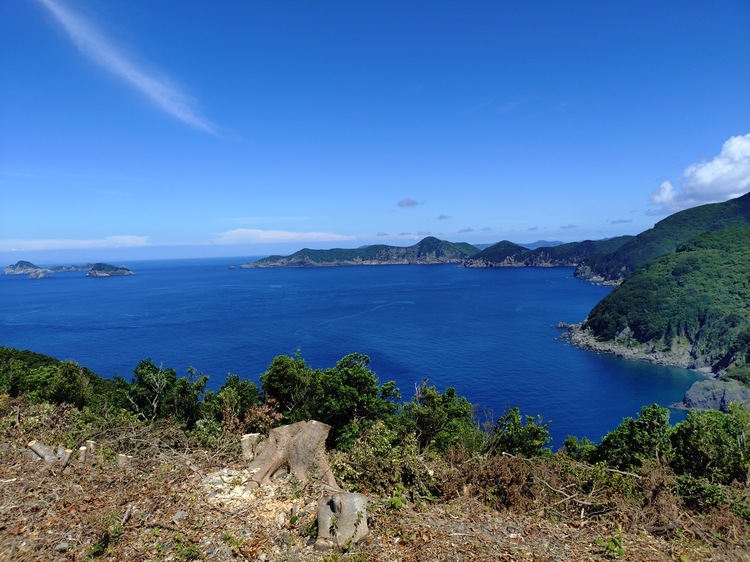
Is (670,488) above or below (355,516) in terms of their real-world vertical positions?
below

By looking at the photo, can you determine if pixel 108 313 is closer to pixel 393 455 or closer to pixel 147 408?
pixel 147 408

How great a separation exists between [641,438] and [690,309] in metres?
108

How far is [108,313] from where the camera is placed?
401 feet

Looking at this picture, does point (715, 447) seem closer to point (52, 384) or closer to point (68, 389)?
point (68, 389)

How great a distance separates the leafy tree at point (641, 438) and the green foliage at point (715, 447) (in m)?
0.71

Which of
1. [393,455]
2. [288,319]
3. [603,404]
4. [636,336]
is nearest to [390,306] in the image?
[288,319]

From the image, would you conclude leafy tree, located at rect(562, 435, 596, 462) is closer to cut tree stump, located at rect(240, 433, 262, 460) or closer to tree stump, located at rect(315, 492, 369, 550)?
tree stump, located at rect(315, 492, 369, 550)

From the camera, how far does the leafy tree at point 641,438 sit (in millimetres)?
15523

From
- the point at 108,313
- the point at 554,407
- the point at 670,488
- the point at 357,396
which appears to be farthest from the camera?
the point at 108,313

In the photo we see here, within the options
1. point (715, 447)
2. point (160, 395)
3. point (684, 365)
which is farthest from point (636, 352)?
point (160, 395)

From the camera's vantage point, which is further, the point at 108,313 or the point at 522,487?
the point at 108,313

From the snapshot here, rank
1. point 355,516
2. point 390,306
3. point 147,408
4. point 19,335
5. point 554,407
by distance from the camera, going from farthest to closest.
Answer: point 390,306
point 19,335
point 554,407
point 147,408
point 355,516

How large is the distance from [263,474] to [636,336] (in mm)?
113490

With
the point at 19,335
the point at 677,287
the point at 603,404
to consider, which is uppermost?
the point at 677,287
